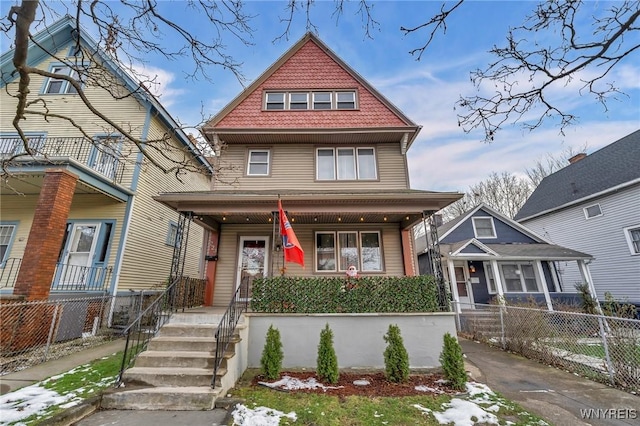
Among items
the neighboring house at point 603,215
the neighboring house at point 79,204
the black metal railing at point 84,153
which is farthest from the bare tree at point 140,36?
the neighboring house at point 603,215

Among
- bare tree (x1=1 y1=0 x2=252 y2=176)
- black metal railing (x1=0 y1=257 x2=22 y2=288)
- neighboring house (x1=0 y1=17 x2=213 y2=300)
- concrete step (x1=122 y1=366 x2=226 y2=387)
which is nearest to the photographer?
bare tree (x1=1 y1=0 x2=252 y2=176)

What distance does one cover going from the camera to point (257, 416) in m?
3.79

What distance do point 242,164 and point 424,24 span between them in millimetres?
7868

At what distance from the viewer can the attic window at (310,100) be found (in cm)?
1051

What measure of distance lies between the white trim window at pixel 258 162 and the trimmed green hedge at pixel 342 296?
15.0 ft

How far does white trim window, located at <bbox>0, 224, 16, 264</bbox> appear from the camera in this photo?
9.84 m

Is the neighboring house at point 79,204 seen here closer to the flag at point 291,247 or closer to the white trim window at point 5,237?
the white trim window at point 5,237

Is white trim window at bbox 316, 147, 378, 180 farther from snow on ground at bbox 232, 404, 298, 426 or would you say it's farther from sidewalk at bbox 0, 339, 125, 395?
sidewalk at bbox 0, 339, 125, 395

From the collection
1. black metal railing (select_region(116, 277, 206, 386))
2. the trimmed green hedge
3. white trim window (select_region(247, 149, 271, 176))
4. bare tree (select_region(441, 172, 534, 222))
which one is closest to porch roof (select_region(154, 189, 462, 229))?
the trimmed green hedge

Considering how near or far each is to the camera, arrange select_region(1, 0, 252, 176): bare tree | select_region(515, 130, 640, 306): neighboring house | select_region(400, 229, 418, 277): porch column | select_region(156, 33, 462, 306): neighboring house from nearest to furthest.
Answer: select_region(1, 0, 252, 176): bare tree → select_region(156, 33, 462, 306): neighboring house → select_region(400, 229, 418, 277): porch column → select_region(515, 130, 640, 306): neighboring house

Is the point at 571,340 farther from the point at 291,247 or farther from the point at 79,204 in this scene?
the point at 79,204

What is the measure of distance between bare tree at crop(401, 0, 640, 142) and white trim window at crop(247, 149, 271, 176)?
7.24 m

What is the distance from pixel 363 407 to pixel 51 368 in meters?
6.27

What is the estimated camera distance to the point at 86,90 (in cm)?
1144
